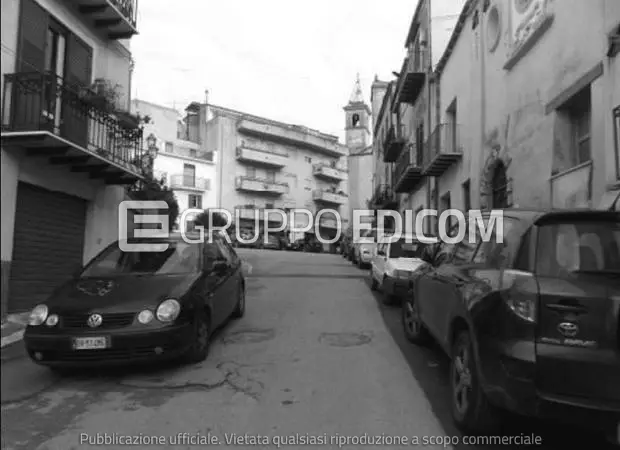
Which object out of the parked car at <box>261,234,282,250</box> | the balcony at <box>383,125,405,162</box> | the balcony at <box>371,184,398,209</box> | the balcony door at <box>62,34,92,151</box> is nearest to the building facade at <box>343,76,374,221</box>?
the parked car at <box>261,234,282,250</box>

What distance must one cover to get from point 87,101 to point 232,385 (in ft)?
23.7

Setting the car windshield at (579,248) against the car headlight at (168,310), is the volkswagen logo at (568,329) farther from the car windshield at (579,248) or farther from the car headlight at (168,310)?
the car headlight at (168,310)

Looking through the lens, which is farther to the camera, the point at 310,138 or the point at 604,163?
the point at 310,138

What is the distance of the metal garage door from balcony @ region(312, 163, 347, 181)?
53.5 m

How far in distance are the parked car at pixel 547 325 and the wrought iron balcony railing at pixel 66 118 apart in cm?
746

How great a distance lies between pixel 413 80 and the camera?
2180cm

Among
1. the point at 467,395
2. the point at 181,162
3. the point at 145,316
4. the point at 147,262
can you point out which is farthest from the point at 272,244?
the point at 467,395

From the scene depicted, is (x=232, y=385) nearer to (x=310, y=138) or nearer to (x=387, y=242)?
(x=387, y=242)

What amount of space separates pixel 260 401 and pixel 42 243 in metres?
6.71

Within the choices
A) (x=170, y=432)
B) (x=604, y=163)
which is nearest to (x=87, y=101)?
(x=170, y=432)

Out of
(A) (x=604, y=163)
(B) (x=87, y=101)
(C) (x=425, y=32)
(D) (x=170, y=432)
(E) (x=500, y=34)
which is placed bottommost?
(D) (x=170, y=432)

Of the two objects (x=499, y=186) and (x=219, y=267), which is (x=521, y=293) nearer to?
(x=219, y=267)

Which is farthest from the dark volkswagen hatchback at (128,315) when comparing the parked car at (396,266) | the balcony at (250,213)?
the balcony at (250,213)

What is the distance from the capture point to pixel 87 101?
9.88m
